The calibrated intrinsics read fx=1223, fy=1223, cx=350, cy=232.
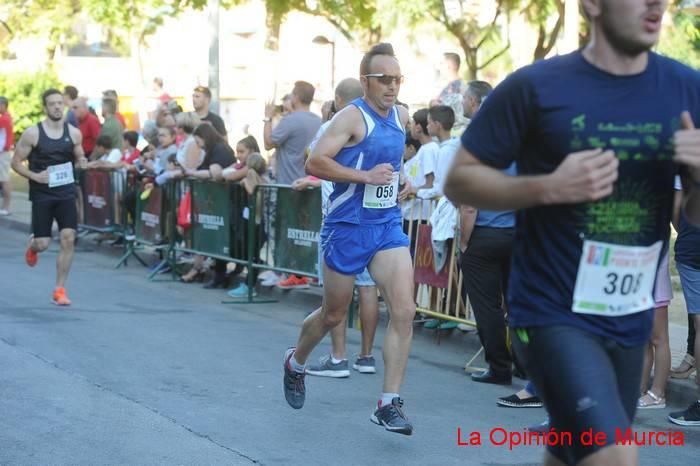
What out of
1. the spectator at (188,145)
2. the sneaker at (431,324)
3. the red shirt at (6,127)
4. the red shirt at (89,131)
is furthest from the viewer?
the red shirt at (6,127)

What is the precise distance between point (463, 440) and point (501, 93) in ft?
11.4

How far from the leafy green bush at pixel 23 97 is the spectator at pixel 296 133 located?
82.5ft

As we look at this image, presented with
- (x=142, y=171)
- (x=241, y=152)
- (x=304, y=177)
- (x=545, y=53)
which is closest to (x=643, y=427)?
(x=304, y=177)

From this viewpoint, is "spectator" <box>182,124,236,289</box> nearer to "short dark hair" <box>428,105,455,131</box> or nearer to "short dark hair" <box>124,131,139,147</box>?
"short dark hair" <box>124,131,139,147</box>

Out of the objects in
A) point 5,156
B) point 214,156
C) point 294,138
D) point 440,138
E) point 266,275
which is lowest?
point 266,275

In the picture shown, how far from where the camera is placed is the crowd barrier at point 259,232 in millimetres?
9930

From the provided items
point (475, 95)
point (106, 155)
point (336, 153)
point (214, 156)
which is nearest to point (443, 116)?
point (475, 95)

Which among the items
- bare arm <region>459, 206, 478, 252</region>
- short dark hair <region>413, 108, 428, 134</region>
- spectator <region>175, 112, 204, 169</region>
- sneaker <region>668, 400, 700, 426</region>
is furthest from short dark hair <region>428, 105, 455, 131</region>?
spectator <region>175, 112, 204, 169</region>

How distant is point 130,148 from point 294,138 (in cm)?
535

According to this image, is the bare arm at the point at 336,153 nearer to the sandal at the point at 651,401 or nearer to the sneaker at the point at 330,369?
the sneaker at the point at 330,369

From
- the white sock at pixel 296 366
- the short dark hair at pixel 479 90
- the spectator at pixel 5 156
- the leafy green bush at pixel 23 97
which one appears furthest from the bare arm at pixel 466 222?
the leafy green bush at pixel 23 97

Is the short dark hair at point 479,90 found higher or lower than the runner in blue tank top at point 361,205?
higher

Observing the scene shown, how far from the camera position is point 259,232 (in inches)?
492

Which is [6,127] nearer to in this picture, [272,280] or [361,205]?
[272,280]
